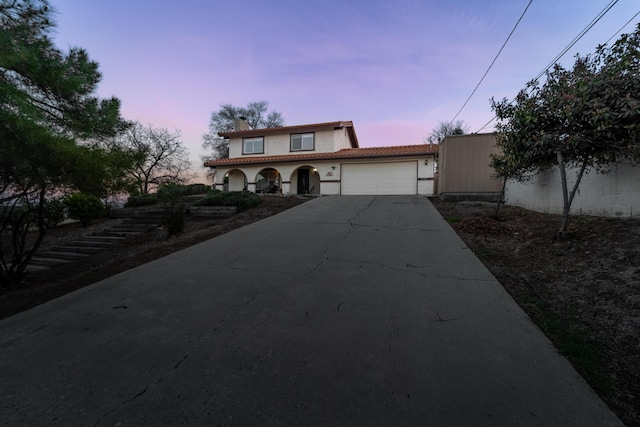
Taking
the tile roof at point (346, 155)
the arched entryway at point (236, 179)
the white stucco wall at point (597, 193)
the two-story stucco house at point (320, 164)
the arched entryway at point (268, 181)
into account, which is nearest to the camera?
the white stucco wall at point (597, 193)

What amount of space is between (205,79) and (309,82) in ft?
18.3

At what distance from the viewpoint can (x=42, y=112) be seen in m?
4.26

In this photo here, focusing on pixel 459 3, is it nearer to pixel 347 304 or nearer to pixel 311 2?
pixel 311 2

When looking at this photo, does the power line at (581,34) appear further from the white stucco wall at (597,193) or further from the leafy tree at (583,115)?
the white stucco wall at (597,193)

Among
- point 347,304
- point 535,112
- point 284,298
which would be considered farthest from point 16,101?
point 535,112

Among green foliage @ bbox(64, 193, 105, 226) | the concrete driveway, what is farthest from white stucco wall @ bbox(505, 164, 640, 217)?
green foliage @ bbox(64, 193, 105, 226)

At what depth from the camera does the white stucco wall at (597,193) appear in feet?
14.8

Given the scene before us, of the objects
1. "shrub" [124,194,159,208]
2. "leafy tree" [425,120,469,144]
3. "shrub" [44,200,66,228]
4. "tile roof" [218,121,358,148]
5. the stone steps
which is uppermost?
"leafy tree" [425,120,469,144]

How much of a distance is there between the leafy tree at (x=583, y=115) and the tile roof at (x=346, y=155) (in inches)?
397

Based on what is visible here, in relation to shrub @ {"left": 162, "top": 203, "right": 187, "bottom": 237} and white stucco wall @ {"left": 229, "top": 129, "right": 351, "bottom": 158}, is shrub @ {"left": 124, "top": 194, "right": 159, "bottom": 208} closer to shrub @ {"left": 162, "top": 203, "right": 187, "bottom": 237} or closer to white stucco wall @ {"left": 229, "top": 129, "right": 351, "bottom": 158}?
shrub @ {"left": 162, "top": 203, "right": 187, "bottom": 237}

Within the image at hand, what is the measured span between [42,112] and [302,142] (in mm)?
15200

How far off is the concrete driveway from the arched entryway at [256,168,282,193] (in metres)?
14.9

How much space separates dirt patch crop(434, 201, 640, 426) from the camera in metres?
1.92

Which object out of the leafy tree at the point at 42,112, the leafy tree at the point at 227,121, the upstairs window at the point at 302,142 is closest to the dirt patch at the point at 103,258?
the leafy tree at the point at 42,112
